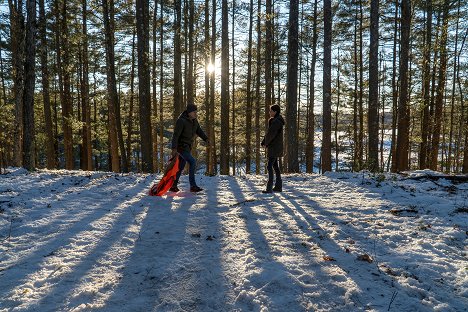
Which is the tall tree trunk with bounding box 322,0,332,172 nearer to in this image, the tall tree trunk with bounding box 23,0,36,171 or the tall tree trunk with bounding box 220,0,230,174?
the tall tree trunk with bounding box 220,0,230,174

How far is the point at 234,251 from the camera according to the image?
12.5 ft

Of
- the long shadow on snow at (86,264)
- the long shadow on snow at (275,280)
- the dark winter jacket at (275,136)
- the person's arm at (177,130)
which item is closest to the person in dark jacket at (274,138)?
the dark winter jacket at (275,136)

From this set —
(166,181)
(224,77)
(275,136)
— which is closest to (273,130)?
(275,136)

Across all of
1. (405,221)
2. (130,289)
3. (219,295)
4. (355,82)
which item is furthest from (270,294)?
(355,82)

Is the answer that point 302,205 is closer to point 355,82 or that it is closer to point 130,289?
point 130,289

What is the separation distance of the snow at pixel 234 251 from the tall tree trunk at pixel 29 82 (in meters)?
4.23

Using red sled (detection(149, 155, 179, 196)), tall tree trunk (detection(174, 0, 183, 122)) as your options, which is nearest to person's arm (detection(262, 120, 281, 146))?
red sled (detection(149, 155, 179, 196))

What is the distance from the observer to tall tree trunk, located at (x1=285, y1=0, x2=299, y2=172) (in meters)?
10.8

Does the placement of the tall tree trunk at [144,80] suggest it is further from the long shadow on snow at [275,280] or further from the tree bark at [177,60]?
the long shadow on snow at [275,280]

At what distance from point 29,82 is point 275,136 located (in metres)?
9.26

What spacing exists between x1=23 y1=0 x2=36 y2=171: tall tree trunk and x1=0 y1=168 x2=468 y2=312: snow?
4229mm

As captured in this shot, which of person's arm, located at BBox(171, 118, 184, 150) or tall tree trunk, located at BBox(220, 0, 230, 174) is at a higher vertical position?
tall tree trunk, located at BBox(220, 0, 230, 174)

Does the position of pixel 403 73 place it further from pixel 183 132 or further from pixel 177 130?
pixel 177 130

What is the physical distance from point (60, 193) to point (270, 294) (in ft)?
19.7
